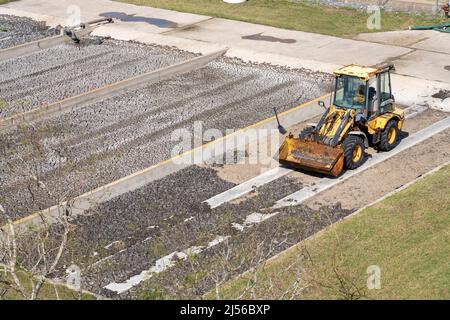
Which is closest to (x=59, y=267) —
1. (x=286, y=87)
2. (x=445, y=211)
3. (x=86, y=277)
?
(x=86, y=277)

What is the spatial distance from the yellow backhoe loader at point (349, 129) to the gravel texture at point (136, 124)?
3.64 meters

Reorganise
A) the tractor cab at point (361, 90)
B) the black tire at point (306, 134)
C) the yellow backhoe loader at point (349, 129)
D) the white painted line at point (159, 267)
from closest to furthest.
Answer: the white painted line at point (159, 267), the yellow backhoe loader at point (349, 129), the black tire at point (306, 134), the tractor cab at point (361, 90)

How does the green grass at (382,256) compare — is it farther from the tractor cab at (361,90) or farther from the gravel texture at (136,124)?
the gravel texture at (136,124)

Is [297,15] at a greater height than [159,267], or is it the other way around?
[297,15]

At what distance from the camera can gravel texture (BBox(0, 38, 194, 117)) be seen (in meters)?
27.5

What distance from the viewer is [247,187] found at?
2038 centimetres

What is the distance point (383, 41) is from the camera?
104ft

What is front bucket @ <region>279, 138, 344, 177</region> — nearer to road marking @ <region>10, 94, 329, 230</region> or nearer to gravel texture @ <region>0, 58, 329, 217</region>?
road marking @ <region>10, 94, 329, 230</region>

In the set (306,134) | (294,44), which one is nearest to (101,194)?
(306,134)

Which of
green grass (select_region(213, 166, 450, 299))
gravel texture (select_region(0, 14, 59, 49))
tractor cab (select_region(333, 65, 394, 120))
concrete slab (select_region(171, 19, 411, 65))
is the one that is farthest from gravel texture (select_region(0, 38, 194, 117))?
green grass (select_region(213, 166, 450, 299))

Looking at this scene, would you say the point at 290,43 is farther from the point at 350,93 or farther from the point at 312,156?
the point at 312,156

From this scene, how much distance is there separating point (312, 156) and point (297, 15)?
16384mm

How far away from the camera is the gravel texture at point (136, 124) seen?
68.6 ft

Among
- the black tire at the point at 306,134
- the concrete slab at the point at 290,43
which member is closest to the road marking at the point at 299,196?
the black tire at the point at 306,134
